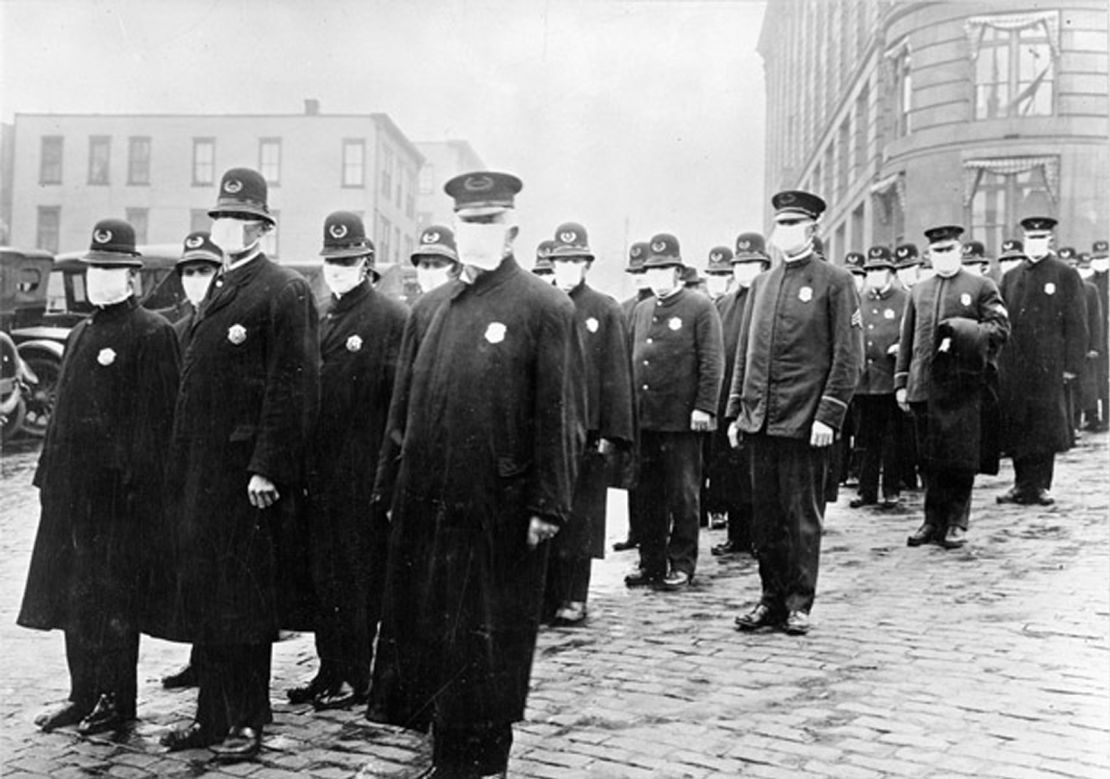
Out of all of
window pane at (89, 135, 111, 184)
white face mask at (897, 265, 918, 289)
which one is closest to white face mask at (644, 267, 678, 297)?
white face mask at (897, 265, 918, 289)

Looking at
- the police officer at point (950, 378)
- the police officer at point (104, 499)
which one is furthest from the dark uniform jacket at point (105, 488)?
the police officer at point (950, 378)

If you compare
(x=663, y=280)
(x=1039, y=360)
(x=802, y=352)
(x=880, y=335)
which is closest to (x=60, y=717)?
(x=802, y=352)

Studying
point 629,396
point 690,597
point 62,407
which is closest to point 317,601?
point 62,407

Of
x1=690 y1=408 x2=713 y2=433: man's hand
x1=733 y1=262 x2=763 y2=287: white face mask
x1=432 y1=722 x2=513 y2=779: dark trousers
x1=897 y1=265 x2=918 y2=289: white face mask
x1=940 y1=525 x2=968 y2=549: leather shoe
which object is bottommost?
x1=432 y1=722 x2=513 y2=779: dark trousers

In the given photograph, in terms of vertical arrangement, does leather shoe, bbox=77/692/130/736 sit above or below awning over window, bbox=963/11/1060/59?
below

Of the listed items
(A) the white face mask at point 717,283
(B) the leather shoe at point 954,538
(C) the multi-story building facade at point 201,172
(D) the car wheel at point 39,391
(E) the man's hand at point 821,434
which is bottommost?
(B) the leather shoe at point 954,538

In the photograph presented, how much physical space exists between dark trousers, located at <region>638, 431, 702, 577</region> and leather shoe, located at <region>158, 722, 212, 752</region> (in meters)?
3.66

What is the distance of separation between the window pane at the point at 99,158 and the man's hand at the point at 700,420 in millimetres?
34919

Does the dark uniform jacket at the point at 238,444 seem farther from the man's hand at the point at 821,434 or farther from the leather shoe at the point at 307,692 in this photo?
the man's hand at the point at 821,434

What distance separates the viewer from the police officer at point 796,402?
601 centimetres

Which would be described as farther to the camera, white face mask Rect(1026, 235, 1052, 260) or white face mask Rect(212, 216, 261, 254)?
white face mask Rect(1026, 235, 1052, 260)

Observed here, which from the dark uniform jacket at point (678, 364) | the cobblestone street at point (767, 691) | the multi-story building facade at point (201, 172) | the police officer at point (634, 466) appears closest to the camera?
the cobblestone street at point (767, 691)

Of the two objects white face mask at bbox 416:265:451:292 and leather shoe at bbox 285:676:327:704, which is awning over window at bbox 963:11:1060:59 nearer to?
white face mask at bbox 416:265:451:292

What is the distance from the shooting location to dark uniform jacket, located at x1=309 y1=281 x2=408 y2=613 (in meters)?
5.08
